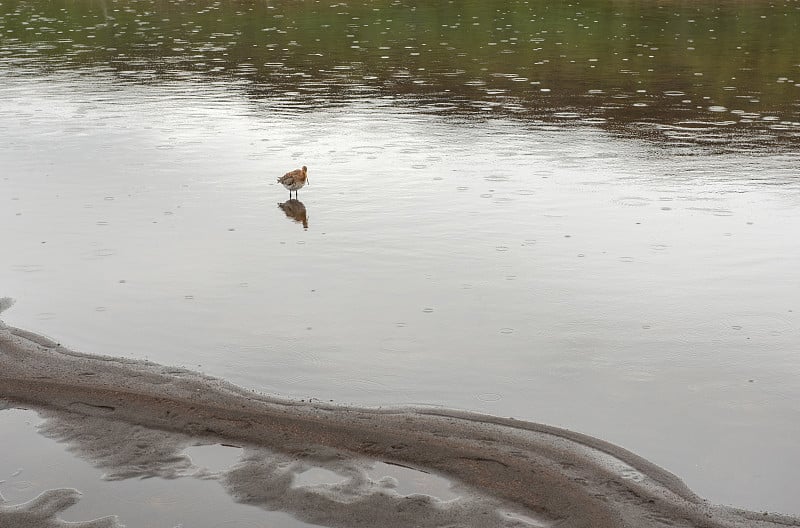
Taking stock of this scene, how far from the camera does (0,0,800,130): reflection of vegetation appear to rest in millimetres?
28547

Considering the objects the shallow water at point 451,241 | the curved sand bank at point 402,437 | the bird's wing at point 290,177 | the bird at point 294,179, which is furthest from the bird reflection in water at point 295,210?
the curved sand bank at point 402,437

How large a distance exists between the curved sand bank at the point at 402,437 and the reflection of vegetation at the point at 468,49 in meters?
16.8

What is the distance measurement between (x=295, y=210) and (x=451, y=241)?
9.85ft

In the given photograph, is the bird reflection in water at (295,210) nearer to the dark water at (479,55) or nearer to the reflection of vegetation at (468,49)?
the dark water at (479,55)

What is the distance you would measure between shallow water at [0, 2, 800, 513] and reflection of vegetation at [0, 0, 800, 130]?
327mm

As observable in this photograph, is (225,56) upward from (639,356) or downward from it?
downward

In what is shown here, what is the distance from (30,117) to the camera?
991 inches

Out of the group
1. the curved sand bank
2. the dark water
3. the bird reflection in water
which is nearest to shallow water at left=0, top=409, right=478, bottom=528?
the curved sand bank

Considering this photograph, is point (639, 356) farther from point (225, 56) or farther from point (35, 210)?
point (225, 56)

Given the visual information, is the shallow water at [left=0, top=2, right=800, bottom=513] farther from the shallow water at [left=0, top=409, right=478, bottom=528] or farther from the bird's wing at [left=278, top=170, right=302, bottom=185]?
the shallow water at [left=0, top=409, right=478, bottom=528]

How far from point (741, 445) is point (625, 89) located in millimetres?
21141

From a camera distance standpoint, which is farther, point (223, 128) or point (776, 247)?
point (223, 128)

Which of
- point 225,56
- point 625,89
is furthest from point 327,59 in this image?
point 625,89

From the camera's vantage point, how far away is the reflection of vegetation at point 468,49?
2855 centimetres
